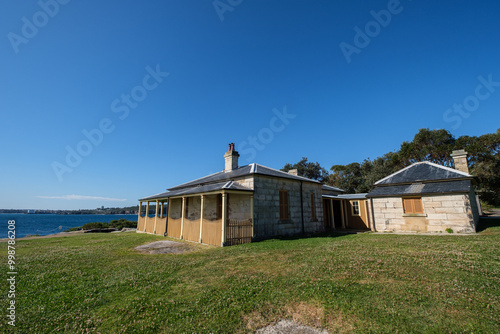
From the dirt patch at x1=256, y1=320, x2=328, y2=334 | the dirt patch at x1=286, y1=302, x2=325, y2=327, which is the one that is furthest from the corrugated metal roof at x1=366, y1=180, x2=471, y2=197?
the dirt patch at x1=256, y1=320, x2=328, y2=334

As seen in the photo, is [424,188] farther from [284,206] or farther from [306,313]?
[306,313]

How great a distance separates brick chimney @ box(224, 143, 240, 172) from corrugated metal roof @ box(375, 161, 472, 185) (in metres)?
11.6

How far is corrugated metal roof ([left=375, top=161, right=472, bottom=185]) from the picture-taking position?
49.5ft

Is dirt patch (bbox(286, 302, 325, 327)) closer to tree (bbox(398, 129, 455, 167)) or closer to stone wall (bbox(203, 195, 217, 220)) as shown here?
stone wall (bbox(203, 195, 217, 220))

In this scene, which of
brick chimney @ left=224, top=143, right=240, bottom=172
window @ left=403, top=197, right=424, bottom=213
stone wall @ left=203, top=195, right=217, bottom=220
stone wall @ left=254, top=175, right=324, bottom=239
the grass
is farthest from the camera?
brick chimney @ left=224, top=143, right=240, bottom=172

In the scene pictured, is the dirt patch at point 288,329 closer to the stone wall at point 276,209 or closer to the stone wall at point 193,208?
the stone wall at point 276,209

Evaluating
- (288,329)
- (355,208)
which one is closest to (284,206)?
(355,208)

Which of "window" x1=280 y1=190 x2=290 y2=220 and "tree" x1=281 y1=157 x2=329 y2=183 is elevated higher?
"tree" x1=281 y1=157 x2=329 y2=183

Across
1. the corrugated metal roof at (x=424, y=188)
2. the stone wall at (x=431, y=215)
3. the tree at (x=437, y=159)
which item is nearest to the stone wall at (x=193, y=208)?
the corrugated metal roof at (x=424, y=188)

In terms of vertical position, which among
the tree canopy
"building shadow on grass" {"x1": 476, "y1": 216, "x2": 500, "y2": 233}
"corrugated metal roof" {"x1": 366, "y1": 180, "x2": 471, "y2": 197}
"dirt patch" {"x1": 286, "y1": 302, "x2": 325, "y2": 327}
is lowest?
"dirt patch" {"x1": 286, "y1": 302, "x2": 325, "y2": 327}

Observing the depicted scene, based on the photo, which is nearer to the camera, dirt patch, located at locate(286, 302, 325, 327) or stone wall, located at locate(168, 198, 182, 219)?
dirt patch, located at locate(286, 302, 325, 327)

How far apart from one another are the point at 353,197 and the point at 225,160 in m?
11.9

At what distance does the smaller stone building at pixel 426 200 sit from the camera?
13.8 meters

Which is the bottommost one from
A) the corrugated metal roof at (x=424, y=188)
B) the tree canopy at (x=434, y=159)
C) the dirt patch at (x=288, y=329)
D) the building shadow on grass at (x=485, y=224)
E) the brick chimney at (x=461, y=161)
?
the dirt patch at (x=288, y=329)
